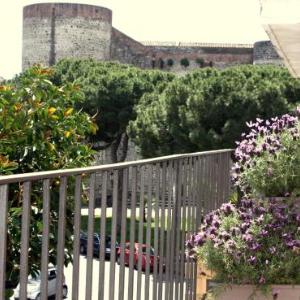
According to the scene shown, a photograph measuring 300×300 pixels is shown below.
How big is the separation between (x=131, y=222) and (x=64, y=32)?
4324 centimetres

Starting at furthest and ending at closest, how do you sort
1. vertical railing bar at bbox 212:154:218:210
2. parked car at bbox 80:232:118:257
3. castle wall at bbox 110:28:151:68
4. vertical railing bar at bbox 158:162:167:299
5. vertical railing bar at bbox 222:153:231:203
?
castle wall at bbox 110:28:151:68, vertical railing bar at bbox 222:153:231:203, vertical railing bar at bbox 212:154:218:210, vertical railing bar at bbox 158:162:167:299, parked car at bbox 80:232:118:257

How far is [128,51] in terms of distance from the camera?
46906 mm

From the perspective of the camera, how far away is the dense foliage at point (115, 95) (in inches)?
1305

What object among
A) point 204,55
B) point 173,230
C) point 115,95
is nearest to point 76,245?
point 173,230

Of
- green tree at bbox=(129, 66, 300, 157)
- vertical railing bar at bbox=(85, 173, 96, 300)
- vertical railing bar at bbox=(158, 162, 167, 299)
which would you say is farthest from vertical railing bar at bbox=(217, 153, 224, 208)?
green tree at bbox=(129, 66, 300, 157)

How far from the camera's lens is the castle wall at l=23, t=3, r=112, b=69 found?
45.0 m

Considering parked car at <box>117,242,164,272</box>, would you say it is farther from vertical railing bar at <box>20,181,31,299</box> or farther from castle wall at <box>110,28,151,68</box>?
castle wall at <box>110,28,151,68</box>

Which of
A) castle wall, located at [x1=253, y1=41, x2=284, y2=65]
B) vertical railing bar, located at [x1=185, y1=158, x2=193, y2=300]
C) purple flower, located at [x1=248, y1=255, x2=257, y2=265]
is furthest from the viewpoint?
castle wall, located at [x1=253, y1=41, x2=284, y2=65]

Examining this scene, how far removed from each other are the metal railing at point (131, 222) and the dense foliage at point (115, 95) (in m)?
28.2

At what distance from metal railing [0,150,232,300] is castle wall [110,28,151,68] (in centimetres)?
4280

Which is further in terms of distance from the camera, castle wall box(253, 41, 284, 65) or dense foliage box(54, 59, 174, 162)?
castle wall box(253, 41, 284, 65)

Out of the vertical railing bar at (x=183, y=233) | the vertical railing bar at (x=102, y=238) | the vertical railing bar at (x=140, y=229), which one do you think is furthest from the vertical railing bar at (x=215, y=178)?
the vertical railing bar at (x=102, y=238)

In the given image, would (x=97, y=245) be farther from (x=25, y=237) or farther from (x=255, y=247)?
(x=255, y=247)

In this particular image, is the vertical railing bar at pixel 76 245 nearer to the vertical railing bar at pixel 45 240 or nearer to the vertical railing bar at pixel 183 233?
the vertical railing bar at pixel 45 240
